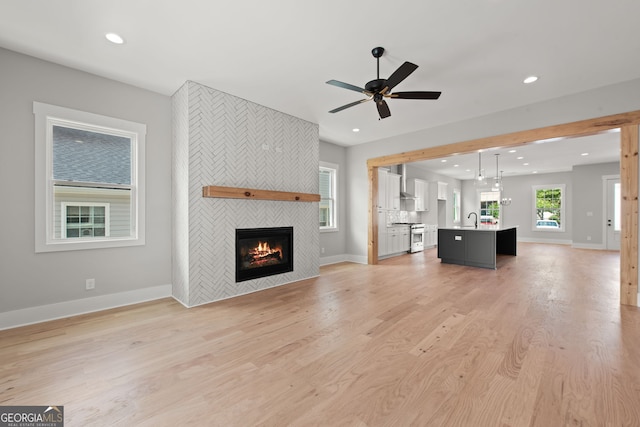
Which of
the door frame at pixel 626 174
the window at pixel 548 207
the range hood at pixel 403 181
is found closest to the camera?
the door frame at pixel 626 174

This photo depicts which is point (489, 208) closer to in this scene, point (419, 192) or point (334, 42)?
point (419, 192)

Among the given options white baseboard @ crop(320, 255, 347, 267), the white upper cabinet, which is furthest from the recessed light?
the white upper cabinet

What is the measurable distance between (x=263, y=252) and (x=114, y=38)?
125 inches

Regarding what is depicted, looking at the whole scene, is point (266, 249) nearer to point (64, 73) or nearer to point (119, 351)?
point (119, 351)

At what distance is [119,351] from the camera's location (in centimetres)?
240

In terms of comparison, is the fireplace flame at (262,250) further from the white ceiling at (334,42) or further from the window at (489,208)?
the window at (489,208)

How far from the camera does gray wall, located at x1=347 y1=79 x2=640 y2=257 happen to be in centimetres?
362

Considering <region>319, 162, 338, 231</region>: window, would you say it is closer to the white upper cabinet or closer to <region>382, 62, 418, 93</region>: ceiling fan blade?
<region>382, 62, 418, 93</region>: ceiling fan blade

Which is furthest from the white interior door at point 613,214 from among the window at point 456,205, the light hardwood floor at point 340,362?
the light hardwood floor at point 340,362

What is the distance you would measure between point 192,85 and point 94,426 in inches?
141

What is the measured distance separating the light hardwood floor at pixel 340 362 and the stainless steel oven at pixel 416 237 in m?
4.46

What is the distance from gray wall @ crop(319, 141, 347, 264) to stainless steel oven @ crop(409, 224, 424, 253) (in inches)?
99.1

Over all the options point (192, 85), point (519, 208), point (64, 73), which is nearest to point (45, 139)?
point (64, 73)

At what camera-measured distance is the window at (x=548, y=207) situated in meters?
10.6
